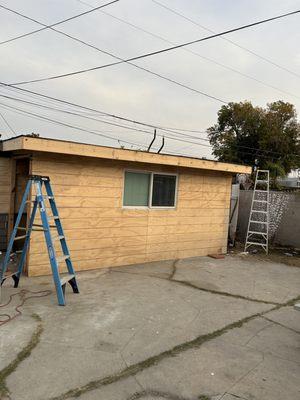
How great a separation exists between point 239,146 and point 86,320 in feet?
84.9

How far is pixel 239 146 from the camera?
92.6 ft

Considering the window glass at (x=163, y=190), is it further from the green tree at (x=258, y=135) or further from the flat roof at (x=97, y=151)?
the green tree at (x=258, y=135)

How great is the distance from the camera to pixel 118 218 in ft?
23.8

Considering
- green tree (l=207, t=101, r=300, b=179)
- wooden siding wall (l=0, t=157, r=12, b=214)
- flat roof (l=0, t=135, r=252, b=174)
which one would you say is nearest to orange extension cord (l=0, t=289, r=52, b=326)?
flat roof (l=0, t=135, r=252, b=174)

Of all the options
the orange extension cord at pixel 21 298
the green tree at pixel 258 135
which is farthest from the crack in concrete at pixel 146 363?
the green tree at pixel 258 135

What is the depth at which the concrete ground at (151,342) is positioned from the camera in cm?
299

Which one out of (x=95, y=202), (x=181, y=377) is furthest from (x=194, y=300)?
(x=95, y=202)

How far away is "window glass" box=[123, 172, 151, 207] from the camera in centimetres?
741

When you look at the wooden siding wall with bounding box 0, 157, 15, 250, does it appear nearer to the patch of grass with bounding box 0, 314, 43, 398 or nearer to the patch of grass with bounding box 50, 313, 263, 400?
the patch of grass with bounding box 0, 314, 43, 398

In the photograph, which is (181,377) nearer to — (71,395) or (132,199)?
(71,395)

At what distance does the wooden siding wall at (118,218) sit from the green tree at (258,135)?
729 inches

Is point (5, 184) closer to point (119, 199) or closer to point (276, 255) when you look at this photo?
point (119, 199)

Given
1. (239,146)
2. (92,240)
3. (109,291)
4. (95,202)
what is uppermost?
(239,146)

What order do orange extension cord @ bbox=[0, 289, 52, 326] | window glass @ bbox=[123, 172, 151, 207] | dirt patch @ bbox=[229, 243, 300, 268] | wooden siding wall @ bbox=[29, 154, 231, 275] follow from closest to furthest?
1. orange extension cord @ bbox=[0, 289, 52, 326]
2. wooden siding wall @ bbox=[29, 154, 231, 275]
3. window glass @ bbox=[123, 172, 151, 207]
4. dirt patch @ bbox=[229, 243, 300, 268]
